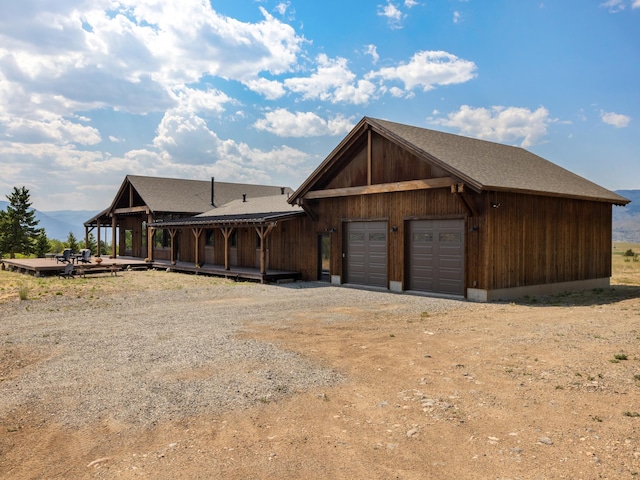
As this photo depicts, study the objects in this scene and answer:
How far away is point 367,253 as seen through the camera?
17828 millimetres

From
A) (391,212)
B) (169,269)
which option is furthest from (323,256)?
(169,269)

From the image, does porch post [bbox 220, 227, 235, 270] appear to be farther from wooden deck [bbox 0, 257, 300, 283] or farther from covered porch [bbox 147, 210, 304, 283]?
wooden deck [bbox 0, 257, 300, 283]

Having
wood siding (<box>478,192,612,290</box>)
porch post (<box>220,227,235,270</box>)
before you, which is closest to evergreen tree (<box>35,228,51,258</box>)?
porch post (<box>220,227,235,270</box>)

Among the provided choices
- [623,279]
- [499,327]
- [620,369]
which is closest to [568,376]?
[620,369]

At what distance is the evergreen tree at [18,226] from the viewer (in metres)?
40.4

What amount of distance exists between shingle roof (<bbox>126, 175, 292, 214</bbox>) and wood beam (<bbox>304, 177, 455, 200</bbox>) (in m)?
14.4

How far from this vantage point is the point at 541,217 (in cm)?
1559

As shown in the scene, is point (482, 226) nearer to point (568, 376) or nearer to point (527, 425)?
point (568, 376)

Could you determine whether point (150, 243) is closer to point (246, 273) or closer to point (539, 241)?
point (246, 273)

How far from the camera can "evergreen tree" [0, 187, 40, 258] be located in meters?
40.4

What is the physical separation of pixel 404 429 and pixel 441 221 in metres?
11.1

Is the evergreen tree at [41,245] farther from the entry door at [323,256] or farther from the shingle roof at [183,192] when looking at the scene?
the entry door at [323,256]

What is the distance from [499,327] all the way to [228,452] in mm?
7144

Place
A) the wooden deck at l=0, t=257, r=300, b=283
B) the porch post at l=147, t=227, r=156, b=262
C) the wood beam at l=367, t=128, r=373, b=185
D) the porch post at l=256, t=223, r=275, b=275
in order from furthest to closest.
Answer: the porch post at l=147, t=227, r=156, b=262, the wooden deck at l=0, t=257, r=300, b=283, the porch post at l=256, t=223, r=275, b=275, the wood beam at l=367, t=128, r=373, b=185
